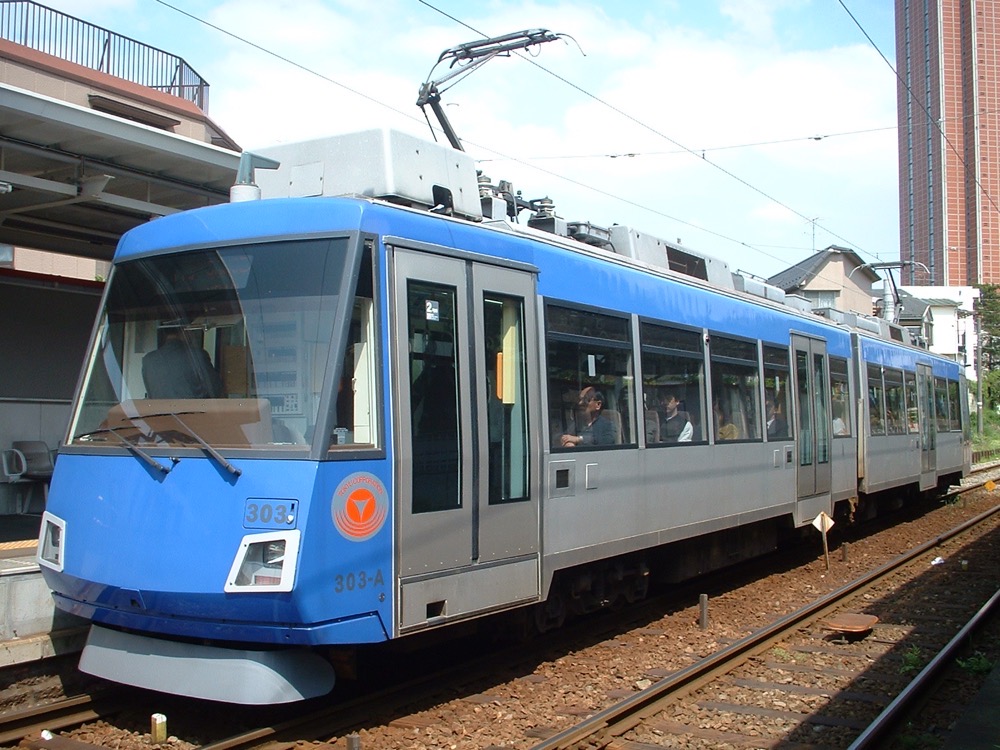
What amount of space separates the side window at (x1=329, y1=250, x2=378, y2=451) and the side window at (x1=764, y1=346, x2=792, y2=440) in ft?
20.6

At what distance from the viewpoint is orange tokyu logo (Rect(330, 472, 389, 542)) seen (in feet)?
18.3

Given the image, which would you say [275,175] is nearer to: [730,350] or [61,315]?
[730,350]

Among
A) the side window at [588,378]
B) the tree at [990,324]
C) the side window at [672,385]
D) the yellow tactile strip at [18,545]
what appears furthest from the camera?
the tree at [990,324]

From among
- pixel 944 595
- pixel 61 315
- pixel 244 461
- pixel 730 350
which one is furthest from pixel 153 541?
pixel 944 595

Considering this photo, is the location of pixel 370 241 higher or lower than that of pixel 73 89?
lower

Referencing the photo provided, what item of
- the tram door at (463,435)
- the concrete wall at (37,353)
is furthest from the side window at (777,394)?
the concrete wall at (37,353)

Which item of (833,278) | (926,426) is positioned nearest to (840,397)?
(926,426)

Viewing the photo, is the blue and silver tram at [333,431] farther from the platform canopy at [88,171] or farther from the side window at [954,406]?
the side window at [954,406]

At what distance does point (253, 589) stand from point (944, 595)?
8.31 metres

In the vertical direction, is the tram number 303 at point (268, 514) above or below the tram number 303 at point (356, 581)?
above

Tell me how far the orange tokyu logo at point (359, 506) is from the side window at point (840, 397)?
29.9 feet

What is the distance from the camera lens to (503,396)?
6859mm

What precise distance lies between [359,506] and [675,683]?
2848 millimetres

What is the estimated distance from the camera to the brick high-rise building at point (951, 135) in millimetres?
107750
